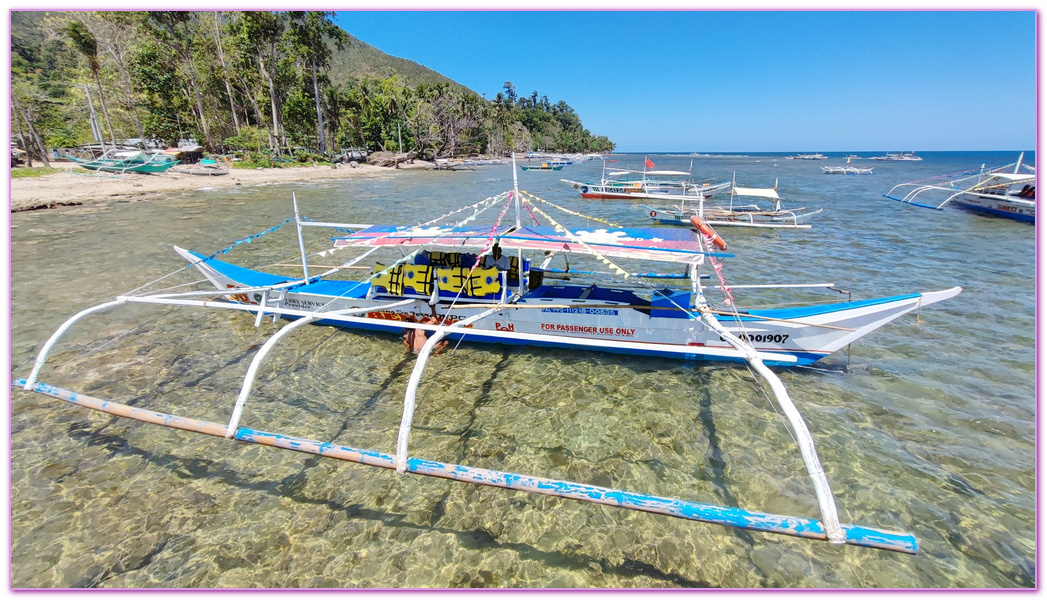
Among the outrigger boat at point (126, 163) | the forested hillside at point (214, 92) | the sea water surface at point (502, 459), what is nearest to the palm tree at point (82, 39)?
the forested hillside at point (214, 92)

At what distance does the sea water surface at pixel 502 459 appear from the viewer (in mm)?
5090

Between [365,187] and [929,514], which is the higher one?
[365,187]

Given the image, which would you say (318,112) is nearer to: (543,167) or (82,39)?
(82,39)

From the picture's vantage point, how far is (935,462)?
663 cm

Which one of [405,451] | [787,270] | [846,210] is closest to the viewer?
[405,451]

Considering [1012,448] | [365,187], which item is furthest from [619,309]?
[365,187]

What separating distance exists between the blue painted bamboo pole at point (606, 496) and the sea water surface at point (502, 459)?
4.04 ft

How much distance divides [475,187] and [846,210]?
116ft

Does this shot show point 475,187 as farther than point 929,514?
Yes

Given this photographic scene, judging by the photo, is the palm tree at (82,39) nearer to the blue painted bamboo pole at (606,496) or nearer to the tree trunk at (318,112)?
the tree trunk at (318,112)

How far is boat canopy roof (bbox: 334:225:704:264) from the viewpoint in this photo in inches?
306

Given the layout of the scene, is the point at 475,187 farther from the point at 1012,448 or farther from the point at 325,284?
the point at 1012,448

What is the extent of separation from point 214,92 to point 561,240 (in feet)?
246

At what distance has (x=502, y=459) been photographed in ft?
22.1
